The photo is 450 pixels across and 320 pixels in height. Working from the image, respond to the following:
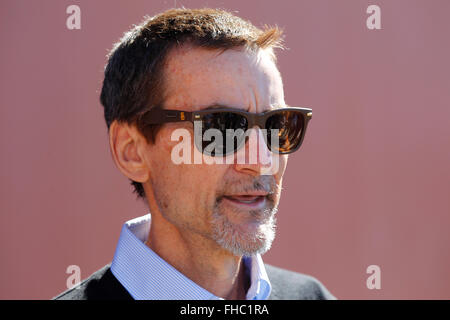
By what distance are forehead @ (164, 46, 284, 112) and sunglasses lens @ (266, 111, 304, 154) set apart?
0.06 metres

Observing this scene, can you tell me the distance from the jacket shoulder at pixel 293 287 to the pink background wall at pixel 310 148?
1.17m

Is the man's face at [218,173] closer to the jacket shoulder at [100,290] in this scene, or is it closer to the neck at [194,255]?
the neck at [194,255]

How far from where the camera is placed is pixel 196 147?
69.0 inches

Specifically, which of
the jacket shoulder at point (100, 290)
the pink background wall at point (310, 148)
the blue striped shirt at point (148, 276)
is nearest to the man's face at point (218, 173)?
the blue striped shirt at point (148, 276)

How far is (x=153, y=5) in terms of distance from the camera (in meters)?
3.27

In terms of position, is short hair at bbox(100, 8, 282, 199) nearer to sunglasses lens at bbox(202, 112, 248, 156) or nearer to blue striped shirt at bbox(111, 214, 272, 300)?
sunglasses lens at bbox(202, 112, 248, 156)

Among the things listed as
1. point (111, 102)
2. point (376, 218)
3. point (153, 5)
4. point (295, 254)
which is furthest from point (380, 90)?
point (111, 102)

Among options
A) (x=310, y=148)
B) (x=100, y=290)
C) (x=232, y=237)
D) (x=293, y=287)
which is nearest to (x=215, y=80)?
(x=232, y=237)

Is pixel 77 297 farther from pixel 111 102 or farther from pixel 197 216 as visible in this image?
pixel 111 102

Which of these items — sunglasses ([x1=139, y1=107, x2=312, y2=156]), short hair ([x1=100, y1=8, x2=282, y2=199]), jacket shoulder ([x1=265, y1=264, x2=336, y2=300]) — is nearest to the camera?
sunglasses ([x1=139, y1=107, x2=312, y2=156])

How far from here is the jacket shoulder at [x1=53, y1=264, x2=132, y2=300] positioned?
1.78 meters

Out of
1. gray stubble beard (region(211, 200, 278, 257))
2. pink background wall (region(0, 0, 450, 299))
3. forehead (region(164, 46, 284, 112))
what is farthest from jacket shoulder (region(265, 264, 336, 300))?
pink background wall (region(0, 0, 450, 299))

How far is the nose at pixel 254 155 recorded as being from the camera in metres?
1.76

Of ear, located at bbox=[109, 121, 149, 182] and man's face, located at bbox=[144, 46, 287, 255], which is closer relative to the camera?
man's face, located at bbox=[144, 46, 287, 255]
